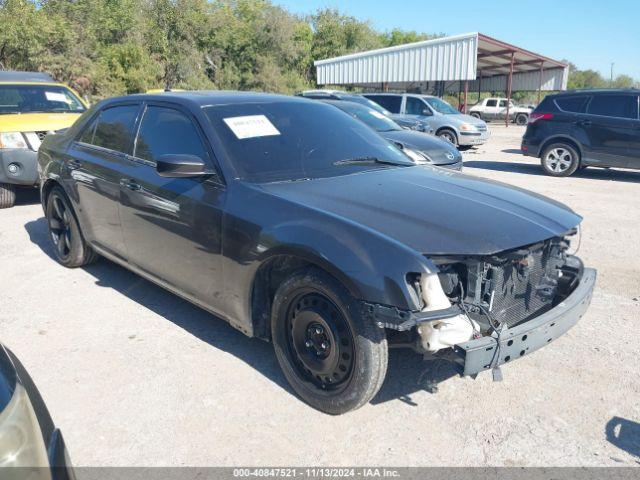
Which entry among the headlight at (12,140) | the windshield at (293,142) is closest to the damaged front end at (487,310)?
the windshield at (293,142)

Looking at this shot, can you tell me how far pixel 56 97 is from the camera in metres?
9.10

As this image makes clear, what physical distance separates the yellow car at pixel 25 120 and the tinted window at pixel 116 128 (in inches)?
136

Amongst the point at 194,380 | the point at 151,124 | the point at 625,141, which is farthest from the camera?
the point at 625,141

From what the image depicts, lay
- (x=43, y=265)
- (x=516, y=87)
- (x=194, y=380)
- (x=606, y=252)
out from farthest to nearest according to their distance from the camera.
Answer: (x=516, y=87) → (x=606, y=252) → (x=43, y=265) → (x=194, y=380)

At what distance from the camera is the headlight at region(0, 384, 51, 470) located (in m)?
1.48

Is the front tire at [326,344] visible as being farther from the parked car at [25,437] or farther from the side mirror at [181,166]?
the parked car at [25,437]

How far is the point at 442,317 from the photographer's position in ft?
8.68

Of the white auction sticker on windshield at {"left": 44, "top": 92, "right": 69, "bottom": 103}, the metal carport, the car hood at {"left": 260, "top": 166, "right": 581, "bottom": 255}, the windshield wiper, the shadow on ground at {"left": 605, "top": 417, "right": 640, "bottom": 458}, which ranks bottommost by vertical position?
the shadow on ground at {"left": 605, "top": 417, "right": 640, "bottom": 458}

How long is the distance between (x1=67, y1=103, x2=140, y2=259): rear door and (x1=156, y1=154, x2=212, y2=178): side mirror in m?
1.02

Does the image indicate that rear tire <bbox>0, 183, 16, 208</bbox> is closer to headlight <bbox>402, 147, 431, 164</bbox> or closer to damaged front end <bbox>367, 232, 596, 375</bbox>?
headlight <bbox>402, 147, 431, 164</bbox>

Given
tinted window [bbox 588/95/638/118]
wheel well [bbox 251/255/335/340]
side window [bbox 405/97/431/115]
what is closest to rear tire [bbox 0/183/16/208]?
wheel well [bbox 251/255/335/340]

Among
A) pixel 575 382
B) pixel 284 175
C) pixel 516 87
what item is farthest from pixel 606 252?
pixel 516 87

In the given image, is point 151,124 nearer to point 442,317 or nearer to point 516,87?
point 442,317

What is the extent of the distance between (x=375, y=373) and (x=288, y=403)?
658 mm
